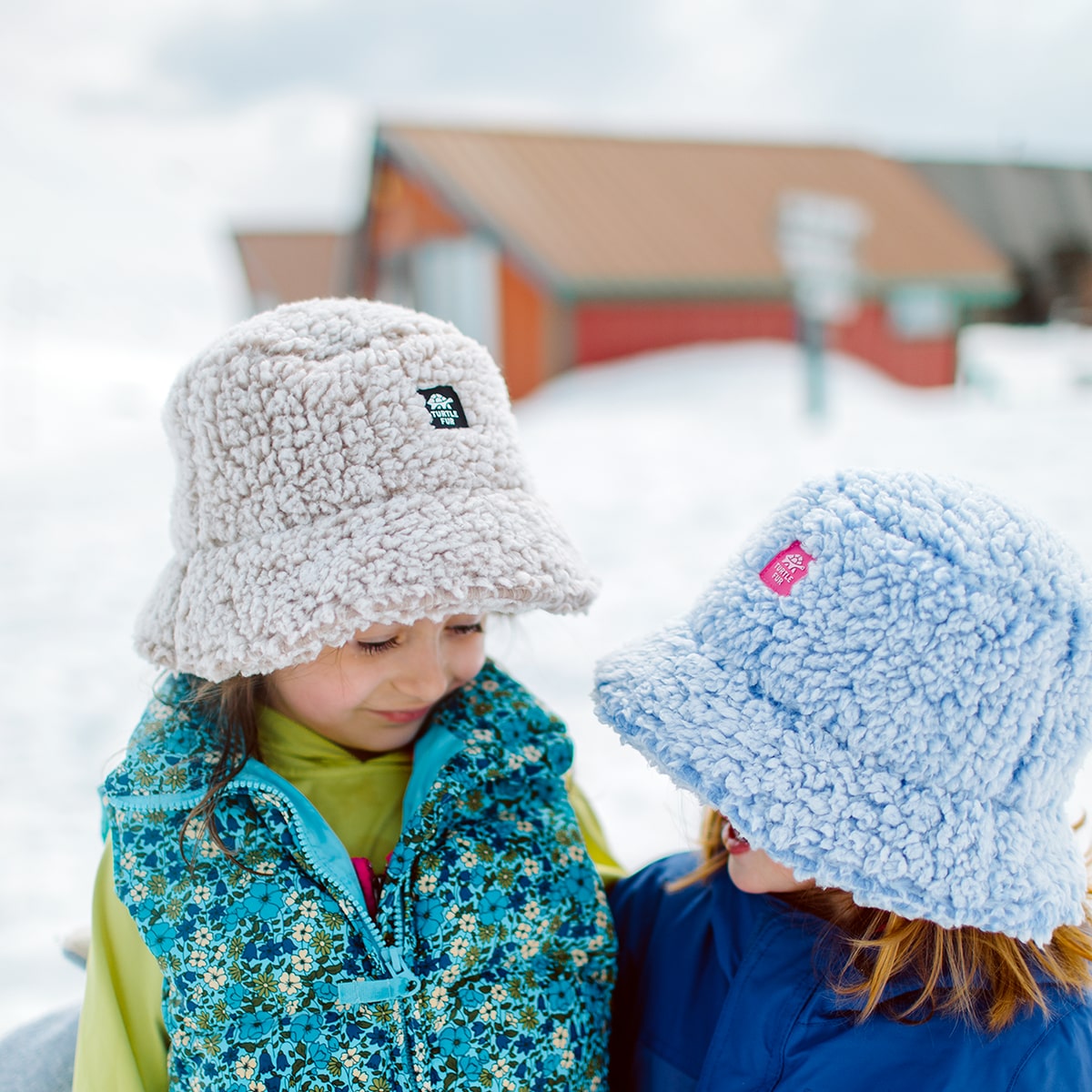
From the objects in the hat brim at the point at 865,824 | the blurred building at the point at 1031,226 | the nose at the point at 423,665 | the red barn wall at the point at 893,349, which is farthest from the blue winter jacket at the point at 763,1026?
the blurred building at the point at 1031,226

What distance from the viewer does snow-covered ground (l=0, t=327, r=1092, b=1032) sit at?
227 centimetres

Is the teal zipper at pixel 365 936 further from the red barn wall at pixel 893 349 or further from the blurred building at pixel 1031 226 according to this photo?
the blurred building at pixel 1031 226

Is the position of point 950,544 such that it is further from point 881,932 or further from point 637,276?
point 637,276

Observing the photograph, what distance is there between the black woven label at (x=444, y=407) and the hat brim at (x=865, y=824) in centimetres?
41

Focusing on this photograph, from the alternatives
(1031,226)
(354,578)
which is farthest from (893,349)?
(354,578)

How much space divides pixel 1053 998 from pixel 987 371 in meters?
12.9

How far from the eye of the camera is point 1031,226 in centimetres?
1667

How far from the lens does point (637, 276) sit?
338 inches

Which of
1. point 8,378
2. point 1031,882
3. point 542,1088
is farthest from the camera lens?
point 8,378

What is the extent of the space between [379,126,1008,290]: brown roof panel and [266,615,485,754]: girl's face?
24.3ft

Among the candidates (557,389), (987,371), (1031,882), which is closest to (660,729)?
(1031,882)

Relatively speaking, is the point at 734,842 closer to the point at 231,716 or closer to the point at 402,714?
the point at 402,714

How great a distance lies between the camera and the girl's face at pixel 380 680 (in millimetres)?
1140

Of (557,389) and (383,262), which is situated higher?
(383,262)
